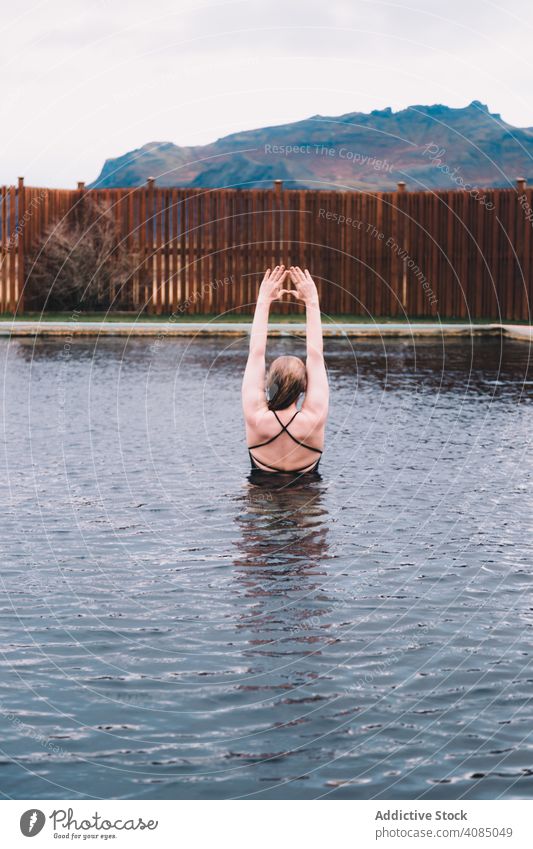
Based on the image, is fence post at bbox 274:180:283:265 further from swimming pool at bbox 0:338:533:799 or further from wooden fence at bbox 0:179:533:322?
swimming pool at bbox 0:338:533:799

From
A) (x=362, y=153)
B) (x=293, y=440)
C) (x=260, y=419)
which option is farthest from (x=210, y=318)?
(x=362, y=153)

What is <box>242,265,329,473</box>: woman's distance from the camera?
9492mm

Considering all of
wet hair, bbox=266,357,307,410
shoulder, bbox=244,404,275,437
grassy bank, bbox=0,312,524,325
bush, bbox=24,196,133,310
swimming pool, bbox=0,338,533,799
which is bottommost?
swimming pool, bbox=0,338,533,799

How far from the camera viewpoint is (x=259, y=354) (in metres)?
9.64

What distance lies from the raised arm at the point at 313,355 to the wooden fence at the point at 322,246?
78.8 ft

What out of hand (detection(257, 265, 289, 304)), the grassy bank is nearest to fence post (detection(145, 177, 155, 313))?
the grassy bank

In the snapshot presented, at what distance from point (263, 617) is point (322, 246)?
27.1 metres

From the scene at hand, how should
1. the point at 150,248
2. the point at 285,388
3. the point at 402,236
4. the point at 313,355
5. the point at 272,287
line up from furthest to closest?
the point at 402,236, the point at 150,248, the point at 285,388, the point at 313,355, the point at 272,287

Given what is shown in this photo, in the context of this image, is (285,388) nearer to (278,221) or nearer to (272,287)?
(272,287)

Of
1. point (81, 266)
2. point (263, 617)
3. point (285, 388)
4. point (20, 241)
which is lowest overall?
point (263, 617)

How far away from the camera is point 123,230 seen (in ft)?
115

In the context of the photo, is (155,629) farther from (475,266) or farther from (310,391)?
(475,266)

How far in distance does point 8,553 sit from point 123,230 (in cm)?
2738
